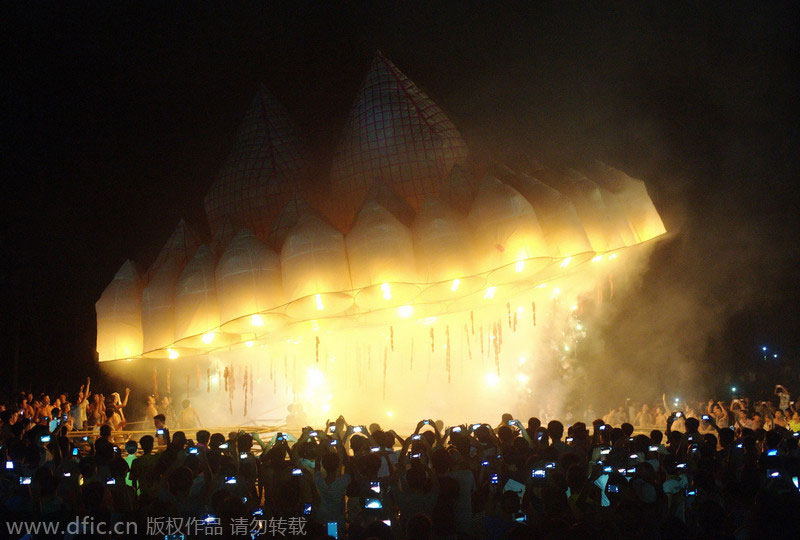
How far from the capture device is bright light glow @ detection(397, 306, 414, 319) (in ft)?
59.1

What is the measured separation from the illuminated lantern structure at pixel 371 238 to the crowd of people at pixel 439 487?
4.55 metres

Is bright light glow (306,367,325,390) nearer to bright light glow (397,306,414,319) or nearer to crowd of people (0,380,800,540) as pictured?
bright light glow (397,306,414,319)

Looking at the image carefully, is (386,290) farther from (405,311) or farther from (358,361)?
(358,361)

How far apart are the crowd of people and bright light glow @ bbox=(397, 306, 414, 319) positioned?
28.0ft

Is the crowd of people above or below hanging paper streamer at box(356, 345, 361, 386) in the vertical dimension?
below

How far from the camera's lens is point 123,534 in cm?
592

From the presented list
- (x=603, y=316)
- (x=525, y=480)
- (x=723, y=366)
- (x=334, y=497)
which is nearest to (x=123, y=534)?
(x=334, y=497)

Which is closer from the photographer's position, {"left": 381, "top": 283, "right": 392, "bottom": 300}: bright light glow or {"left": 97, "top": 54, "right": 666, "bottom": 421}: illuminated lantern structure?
{"left": 97, "top": 54, "right": 666, "bottom": 421}: illuminated lantern structure

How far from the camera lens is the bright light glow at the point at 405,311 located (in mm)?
18016

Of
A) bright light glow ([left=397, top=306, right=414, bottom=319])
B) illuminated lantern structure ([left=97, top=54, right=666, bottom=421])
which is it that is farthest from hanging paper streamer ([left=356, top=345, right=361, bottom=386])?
bright light glow ([left=397, top=306, right=414, bottom=319])

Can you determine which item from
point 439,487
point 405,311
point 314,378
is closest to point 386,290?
point 405,311

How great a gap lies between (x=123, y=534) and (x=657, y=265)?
1959cm

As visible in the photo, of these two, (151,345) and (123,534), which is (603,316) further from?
(123,534)

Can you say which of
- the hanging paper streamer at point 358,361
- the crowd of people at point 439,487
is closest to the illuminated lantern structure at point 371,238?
the hanging paper streamer at point 358,361
